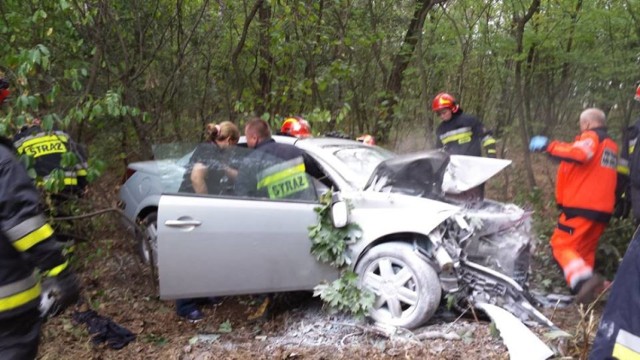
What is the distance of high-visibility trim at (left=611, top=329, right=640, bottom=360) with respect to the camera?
1344mm

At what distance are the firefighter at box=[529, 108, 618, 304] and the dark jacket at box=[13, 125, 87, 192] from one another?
4280 mm

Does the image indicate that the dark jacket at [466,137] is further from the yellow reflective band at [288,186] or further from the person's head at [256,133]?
the yellow reflective band at [288,186]

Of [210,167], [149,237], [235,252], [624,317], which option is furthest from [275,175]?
[624,317]

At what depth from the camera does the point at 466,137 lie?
6.54 meters

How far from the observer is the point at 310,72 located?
28.8 feet

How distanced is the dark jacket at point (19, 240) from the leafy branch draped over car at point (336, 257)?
2.07 meters

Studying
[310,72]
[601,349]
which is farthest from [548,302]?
[310,72]

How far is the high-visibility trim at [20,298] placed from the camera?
220 centimetres

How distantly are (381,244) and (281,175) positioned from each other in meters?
0.98

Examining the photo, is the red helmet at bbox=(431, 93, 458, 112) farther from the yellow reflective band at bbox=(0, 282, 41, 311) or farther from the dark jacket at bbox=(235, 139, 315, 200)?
the yellow reflective band at bbox=(0, 282, 41, 311)

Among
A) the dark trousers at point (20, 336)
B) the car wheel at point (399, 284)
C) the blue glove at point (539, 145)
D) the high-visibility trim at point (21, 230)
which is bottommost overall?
the car wheel at point (399, 284)

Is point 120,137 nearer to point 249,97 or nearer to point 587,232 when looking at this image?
point 249,97

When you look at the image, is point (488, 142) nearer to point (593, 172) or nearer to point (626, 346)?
point (593, 172)

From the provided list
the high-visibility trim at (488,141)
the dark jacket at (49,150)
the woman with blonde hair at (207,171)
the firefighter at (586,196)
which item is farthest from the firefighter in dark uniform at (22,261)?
the high-visibility trim at (488,141)
